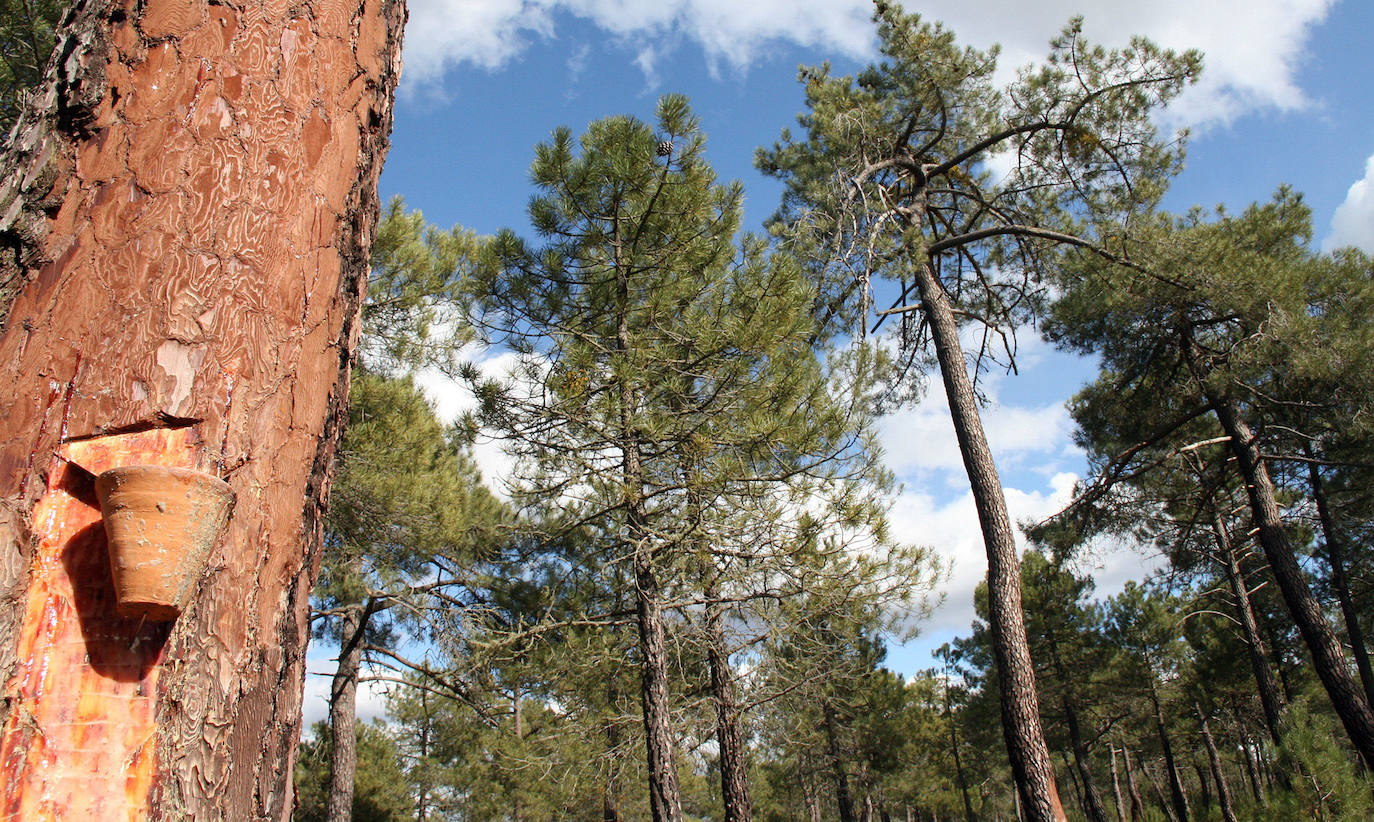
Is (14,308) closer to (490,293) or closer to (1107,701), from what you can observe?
(490,293)

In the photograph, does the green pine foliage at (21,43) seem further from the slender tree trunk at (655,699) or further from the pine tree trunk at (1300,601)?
the pine tree trunk at (1300,601)

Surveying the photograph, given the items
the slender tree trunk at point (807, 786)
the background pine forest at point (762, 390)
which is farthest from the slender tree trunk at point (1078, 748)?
the background pine forest at point (762, 390)

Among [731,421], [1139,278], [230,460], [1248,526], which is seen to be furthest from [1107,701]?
[230,460]

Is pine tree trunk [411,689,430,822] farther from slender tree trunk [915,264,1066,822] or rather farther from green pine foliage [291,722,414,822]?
slender tree trunk [915,264,1066,822]

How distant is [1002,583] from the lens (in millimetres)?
6273

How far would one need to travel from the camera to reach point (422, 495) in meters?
8.20

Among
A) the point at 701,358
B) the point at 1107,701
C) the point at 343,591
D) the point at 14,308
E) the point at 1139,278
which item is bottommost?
the point at 1107,701

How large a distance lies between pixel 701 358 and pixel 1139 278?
14.7 feet

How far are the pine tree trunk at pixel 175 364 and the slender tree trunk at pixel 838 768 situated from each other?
71.0 ft

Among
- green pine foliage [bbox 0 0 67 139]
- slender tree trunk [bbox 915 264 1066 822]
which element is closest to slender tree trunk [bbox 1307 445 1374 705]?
slender tree trunk [bbox 915 264 1066 822]

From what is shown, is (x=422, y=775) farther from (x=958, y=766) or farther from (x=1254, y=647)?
(x=1254, y=647)

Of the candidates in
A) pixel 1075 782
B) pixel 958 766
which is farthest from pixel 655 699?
pixel 1075 782

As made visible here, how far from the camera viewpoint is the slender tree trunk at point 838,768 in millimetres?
20781

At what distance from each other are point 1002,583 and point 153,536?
6473 mm
